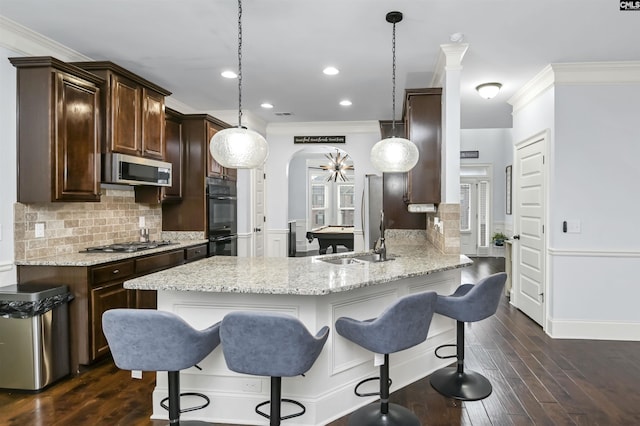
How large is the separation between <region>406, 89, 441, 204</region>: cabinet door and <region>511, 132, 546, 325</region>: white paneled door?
132cm

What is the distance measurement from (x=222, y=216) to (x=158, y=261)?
1518 mm

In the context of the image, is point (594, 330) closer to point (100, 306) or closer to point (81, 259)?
point (100, 306)

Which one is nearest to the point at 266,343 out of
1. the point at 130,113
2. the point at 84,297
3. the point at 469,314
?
the point at 469,314

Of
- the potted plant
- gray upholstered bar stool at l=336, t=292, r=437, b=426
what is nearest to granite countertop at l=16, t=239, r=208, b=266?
gray upholstered bar stool at l=336, t=292, r=437, b=426

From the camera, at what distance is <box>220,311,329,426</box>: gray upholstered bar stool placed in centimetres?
182

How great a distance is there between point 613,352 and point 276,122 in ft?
18.0

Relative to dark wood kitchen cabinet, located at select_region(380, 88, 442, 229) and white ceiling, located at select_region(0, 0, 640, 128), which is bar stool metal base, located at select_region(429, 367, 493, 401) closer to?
dark wood kitchen cabinet, located at select_region(380, 88, 442, 229)

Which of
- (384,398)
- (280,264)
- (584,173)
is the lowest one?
(384,398)

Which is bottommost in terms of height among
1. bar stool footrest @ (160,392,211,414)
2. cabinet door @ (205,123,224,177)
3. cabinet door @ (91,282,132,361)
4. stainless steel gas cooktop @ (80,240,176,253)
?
bar stool footrest @ (160,392,211,414)

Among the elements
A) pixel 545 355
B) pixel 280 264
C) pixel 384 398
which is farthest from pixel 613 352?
pixel 280 264

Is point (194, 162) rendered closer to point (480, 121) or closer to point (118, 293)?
point (118, 293)

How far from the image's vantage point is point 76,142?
3.35 meters

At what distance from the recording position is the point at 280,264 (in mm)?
2961

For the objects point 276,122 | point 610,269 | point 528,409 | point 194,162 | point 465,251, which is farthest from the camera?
point 465,251
